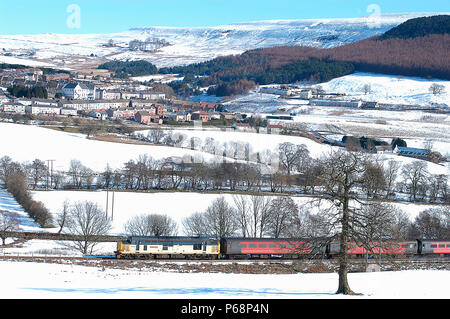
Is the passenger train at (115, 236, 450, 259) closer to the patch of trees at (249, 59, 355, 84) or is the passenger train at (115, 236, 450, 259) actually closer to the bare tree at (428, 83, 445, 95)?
the bare tree at (428, 83, 445, 95)

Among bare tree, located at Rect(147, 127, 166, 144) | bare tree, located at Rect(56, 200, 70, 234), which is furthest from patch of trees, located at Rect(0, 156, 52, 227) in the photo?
bare tree, located at Rect(147, 127, 166, 144)

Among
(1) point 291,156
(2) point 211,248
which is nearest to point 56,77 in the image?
(1) point 291,156

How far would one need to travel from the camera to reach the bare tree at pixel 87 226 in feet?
67.8

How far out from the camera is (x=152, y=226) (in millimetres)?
22859

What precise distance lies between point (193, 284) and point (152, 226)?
9.59 meters

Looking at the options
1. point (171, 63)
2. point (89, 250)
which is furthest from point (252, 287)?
point (171, 63)

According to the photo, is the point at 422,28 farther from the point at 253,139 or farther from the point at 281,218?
the point at 281,218

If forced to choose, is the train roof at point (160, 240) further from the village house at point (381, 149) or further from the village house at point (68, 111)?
the village house at point (68, 111)

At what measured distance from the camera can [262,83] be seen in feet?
361

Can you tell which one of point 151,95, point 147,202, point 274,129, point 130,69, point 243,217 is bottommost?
point 243,217

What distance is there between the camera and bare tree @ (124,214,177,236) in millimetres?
22797

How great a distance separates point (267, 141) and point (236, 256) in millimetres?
30244

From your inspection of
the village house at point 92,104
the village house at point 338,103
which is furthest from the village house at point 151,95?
the village house at point 338,103

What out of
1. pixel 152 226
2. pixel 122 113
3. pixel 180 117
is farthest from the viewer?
pixel 122 113
